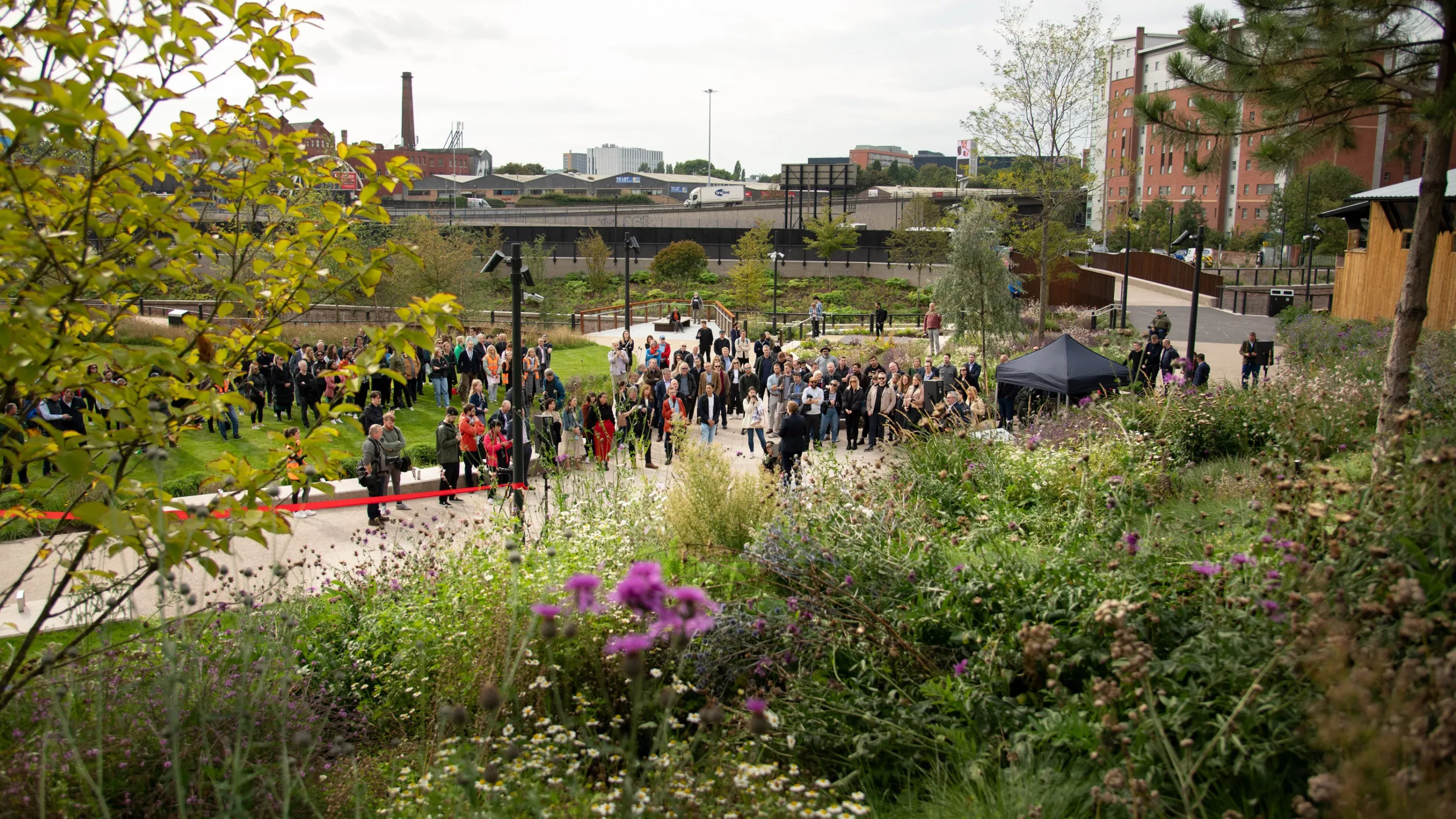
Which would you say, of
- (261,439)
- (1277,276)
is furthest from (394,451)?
(1277,276)

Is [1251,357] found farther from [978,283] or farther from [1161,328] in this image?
[978,283]

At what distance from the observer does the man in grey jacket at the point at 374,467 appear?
38.1ft

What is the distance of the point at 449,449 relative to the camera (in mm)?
12461

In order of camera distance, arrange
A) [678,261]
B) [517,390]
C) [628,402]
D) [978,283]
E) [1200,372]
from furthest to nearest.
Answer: [678,261]
[978,283]
[1200,372]
[628,402]
[517,390]

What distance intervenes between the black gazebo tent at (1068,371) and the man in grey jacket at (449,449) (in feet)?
27.1

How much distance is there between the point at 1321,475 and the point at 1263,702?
5.59 ft

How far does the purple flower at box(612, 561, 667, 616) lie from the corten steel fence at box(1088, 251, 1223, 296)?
147 ft

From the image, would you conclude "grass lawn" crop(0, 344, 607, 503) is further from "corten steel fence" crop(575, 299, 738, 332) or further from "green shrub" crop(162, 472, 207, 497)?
"corten steel fence" crop(575, 299, 738, 332)

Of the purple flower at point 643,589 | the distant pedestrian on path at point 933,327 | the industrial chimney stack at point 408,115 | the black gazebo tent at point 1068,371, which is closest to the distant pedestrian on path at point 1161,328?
the distant pedestrian on path at point 933,327

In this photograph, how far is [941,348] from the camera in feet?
86.2

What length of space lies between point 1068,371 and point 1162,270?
1511 inches

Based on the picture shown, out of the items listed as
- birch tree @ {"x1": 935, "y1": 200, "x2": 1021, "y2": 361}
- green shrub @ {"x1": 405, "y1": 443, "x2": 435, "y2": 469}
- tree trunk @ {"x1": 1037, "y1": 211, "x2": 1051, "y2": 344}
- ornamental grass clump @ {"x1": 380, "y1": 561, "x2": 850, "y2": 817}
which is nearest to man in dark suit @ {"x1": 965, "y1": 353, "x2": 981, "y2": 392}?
birch tree @ {"x1": 935, "y1": 200, "x2": 1021, "y2": 361}

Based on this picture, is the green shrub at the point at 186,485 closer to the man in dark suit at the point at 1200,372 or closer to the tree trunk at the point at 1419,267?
the tree trunk at the point at 1419,267

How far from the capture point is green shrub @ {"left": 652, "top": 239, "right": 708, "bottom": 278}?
50.2 meters
